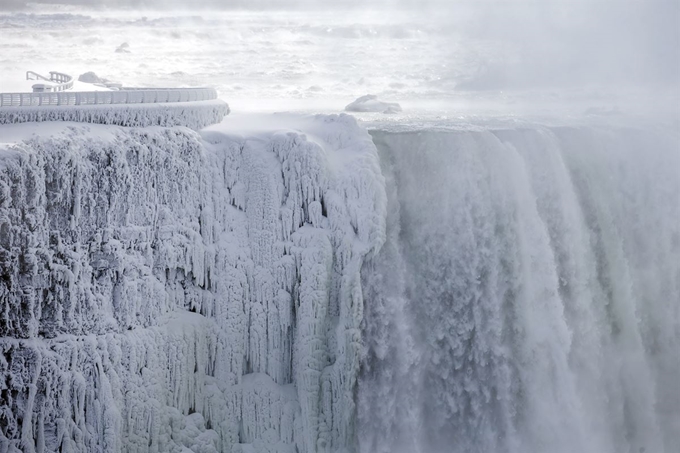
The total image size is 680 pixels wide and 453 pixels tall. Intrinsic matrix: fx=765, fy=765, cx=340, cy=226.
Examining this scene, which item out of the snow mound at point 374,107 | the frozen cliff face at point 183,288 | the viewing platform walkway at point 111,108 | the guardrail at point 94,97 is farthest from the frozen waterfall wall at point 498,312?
the snow mound at point 374,107

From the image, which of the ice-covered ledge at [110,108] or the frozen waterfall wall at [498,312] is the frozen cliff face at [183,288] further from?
the frozen waterfall wall at [498,312]

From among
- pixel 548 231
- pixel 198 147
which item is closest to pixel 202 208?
pixel 198 147

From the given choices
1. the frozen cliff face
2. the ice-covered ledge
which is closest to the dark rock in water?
the ice-covered ledge

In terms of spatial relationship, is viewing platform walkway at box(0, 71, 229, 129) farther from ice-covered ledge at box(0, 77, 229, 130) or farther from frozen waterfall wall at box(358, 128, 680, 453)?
frozen waterfall wall at box(358, 128, 680, 453)

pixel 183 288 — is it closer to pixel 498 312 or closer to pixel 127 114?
pixel 127 114

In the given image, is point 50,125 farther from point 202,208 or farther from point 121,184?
point 202,208

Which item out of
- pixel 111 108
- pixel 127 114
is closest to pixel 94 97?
pixel 111 108
